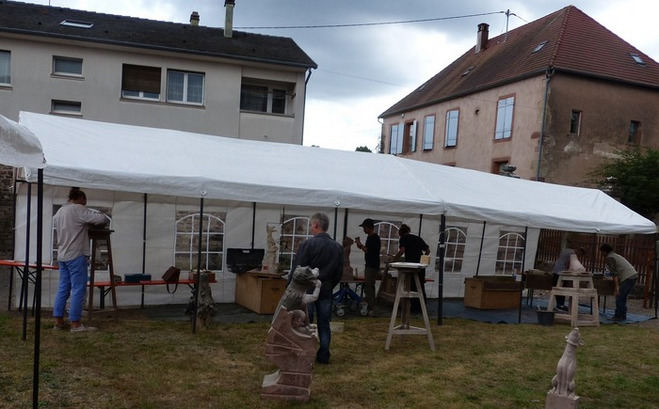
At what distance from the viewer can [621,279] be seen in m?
9.52

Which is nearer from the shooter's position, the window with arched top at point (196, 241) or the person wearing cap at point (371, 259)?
the person wearing cap at point (371, 259)

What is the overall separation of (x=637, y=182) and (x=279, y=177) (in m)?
14.4

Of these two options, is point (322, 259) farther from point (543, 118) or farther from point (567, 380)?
point (543, 118)

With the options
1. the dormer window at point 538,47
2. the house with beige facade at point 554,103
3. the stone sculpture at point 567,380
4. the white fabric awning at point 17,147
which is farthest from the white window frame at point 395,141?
the white fabric awning at point 17,147

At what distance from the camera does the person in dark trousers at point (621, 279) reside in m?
9.47

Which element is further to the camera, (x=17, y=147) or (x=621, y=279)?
(x=621, y=279)

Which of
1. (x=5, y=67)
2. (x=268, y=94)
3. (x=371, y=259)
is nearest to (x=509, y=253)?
(x=371, y=259)

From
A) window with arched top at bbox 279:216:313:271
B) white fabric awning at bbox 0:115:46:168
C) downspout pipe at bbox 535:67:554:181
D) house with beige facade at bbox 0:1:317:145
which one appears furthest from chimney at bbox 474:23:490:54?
white fabric awning at bbox 0:115:46:168

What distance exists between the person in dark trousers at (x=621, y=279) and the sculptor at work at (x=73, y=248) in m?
8.26

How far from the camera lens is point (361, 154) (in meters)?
9.41

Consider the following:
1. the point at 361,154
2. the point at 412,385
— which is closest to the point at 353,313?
the point at 361,154

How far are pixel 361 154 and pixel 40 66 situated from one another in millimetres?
10943

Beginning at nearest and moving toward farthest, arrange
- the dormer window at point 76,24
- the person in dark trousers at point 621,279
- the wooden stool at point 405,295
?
the wooden stool at point 405,295
the person in dark trousers at point 621,279
the dormer window at point 76,24

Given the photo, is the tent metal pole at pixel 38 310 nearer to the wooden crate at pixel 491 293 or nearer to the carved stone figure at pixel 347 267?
the carved stone figure at pixel 347 267
